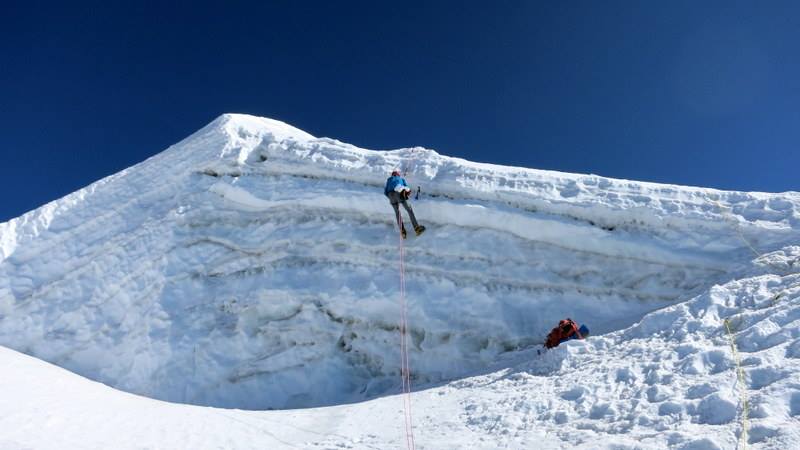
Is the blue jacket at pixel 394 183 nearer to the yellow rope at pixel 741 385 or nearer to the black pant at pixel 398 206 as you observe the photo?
the black pant at pixel 398 206

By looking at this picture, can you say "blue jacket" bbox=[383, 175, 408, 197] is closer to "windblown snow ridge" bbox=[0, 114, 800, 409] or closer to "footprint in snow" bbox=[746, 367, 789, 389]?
"windblown snow ridge" bbox=[0, 114, 800, 409]

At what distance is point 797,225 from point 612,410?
474cm

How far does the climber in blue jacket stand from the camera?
9.38 m

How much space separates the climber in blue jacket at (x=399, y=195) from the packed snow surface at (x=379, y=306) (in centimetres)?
29

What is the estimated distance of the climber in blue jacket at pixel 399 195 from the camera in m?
9.38

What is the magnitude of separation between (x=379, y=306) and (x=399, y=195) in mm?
1991

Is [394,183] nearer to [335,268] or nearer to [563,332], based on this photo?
[335,268]

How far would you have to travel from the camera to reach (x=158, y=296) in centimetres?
1017

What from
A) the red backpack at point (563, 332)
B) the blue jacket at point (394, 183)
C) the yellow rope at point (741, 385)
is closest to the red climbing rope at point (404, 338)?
the blue jacket at point (394, 183)

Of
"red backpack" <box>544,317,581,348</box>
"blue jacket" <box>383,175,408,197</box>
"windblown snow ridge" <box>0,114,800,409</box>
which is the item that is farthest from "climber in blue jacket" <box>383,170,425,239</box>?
"red backpack" <box>544,317,581,348</box>

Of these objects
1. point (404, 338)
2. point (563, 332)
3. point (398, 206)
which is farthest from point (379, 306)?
point (563, 332)

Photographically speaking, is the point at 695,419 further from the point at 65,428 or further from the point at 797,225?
the point at 65,428

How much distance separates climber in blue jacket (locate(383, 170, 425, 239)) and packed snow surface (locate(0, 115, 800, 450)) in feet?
0.95

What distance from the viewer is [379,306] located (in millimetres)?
9062
